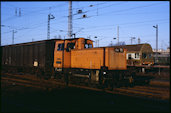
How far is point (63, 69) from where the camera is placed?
13430 millimetres

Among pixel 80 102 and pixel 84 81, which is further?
pixel 84 81

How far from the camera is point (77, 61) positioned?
1291cm

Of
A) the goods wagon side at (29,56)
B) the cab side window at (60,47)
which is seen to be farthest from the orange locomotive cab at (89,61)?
the goods wagon side at (29,56)

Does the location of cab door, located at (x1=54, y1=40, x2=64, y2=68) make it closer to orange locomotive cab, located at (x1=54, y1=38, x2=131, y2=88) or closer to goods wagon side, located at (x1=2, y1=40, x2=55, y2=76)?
orange locomotive cab, located at (x1=54, y1=38, x2=131, y2=88)

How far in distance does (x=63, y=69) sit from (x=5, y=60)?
13.6m

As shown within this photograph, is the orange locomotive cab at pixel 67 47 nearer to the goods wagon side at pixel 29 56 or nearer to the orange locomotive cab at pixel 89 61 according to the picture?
the orange locomotive cab at pixel 89 61

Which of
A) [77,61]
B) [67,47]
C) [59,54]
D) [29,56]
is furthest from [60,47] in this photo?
[29,56]

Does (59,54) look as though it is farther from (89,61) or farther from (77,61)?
(89,61)

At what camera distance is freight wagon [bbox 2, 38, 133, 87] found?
11.4 metres

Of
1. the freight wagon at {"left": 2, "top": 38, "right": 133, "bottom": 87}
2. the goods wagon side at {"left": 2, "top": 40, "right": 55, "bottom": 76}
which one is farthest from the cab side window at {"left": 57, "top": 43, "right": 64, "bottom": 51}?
the goods wagon side at {"left": 2, "top": 40, "right": 55, "bottom": 76}

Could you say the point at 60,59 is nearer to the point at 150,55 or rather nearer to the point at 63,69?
the point at 63,69

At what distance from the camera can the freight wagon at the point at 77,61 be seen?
11.4 m

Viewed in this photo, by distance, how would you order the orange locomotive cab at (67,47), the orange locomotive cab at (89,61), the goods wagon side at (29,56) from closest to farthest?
the orange locomotive cab at (89,61), the orange locomotive cab at (67,47), the goods wagon side at (29,56)

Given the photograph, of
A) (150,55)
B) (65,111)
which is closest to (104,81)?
(65,111)
